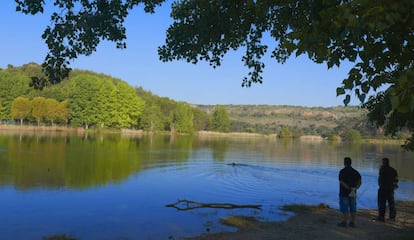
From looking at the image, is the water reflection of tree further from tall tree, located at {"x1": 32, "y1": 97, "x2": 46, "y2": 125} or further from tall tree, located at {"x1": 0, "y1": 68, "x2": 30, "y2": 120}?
tall tree, located at {"x1": 0, "y1": 68, "x2": 30, "y2": 120}

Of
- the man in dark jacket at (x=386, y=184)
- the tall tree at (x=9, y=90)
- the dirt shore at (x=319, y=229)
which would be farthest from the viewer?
the tall tree at (x=9, y=90)

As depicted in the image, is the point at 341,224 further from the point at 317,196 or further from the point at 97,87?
the point at 97,87

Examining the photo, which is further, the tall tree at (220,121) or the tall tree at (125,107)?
the tall tree at (220,121)

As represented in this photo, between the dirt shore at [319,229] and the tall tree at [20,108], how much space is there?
96321 millimetres

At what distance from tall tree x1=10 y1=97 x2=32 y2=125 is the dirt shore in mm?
96321

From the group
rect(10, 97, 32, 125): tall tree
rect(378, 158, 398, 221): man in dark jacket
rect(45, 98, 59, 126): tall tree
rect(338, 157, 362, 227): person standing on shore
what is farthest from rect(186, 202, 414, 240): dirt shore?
rect(10, 97, 32, 125): tall tree

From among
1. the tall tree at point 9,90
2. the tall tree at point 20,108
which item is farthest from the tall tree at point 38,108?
the tall tree at point 9,90

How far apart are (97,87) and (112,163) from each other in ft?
264

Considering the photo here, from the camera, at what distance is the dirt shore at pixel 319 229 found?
427 inches

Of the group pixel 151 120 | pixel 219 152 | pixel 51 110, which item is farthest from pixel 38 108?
pixel 219 152

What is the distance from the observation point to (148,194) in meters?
20.1

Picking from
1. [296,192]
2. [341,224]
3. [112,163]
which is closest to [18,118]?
[112,163]

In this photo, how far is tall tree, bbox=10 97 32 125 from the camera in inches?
3844

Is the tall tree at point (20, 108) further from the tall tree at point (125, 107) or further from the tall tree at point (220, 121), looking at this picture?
the tall tree at point (220, 121)
